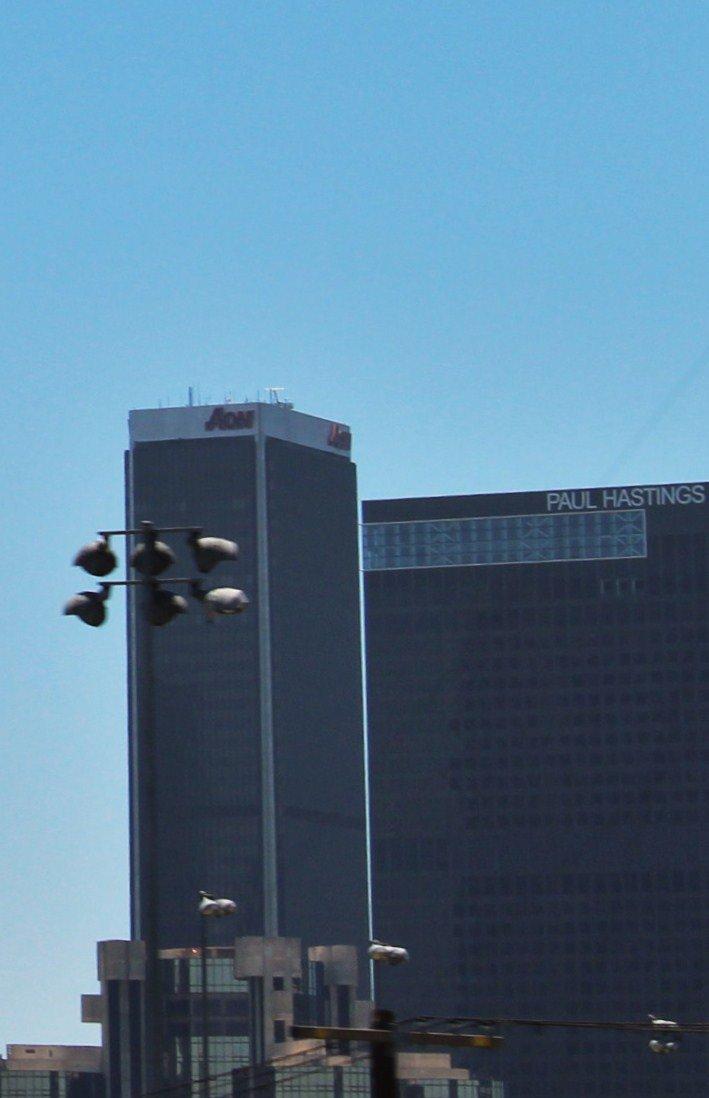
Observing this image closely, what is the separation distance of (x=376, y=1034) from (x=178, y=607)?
8483 mm

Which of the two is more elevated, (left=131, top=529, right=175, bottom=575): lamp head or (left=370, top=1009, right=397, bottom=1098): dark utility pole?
(left=131, top=529, right=175, bottom=575): lamp head

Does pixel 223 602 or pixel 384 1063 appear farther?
pixel 223 602

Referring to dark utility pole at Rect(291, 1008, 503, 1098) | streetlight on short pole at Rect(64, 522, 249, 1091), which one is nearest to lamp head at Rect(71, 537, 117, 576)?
streetlight on short pole at Rect(64, 522, 249, 1091)

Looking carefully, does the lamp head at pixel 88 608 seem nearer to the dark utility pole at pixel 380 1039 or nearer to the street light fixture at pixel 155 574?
the street light fixture at pixel 155 574

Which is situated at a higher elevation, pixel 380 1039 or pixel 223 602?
pixel 223 602

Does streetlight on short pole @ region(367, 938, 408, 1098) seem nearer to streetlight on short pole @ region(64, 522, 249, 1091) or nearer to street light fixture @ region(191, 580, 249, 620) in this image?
streetlight on short pole @ region(64, 522, 249, 1091)

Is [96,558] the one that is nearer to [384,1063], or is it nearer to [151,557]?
[151,557]

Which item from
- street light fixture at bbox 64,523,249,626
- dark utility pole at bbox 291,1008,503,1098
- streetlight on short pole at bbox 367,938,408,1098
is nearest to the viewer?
dark utility pole at bbox 291,1008,503,1098

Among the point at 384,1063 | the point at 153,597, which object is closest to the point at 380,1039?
the point at 384,1063

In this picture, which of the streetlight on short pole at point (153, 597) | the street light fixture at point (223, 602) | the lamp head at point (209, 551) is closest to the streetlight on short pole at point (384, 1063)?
the streetlight on short pole at point (153, 597)

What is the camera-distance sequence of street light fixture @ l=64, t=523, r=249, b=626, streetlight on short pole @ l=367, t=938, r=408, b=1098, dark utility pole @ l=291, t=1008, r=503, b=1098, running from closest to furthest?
dark utility pole @ l=291, t=1008, r=503, b=1098
streetlight on short pole @ l=367, t=938, r=408, b=1098
street light fixture @ l=64, t=523, r=249, b=626

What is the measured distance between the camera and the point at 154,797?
3925 cm

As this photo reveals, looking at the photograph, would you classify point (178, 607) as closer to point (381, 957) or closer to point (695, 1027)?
point (695, 1027)

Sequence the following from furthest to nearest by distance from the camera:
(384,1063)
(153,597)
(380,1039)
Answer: (153,597)
(384,1063)
(380,1039)
